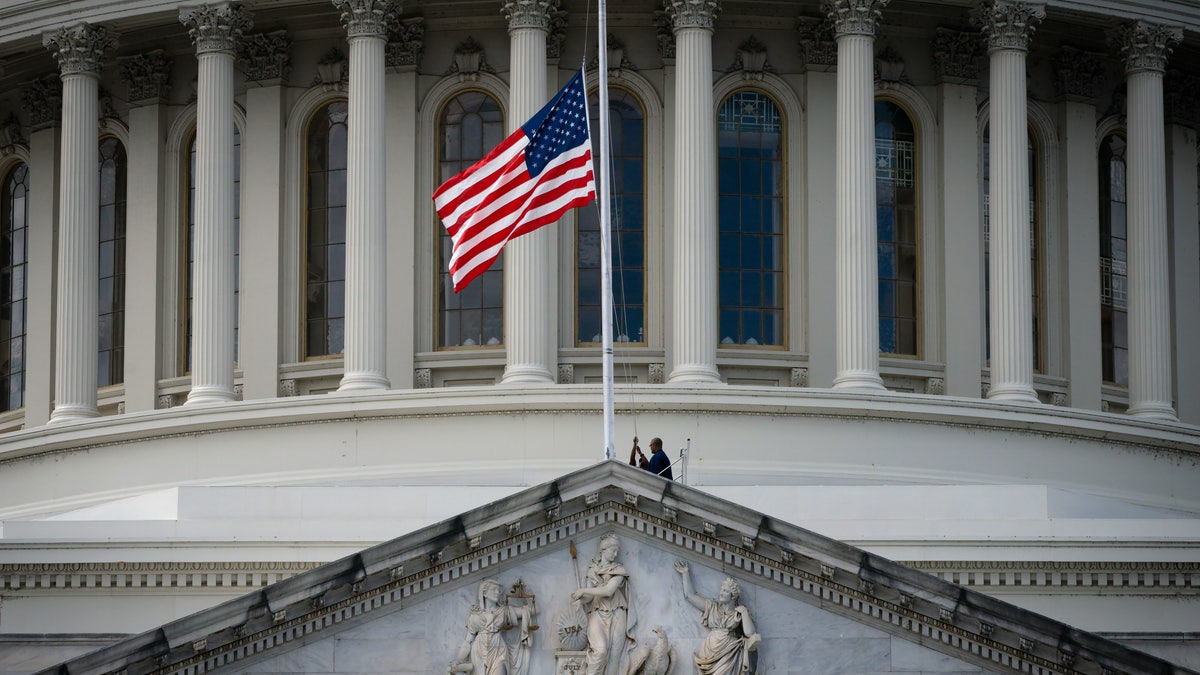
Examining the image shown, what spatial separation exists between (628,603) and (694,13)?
2255 centimetres

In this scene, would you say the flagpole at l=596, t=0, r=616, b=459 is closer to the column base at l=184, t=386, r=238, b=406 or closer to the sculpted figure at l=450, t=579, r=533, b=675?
the sculpted figure at l=450, t=579, r=533, b=675

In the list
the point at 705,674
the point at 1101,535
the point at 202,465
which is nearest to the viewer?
the point at 705,674

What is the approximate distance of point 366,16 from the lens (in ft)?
224

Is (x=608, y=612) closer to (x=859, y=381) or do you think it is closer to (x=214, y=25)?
(x=859, y=381)

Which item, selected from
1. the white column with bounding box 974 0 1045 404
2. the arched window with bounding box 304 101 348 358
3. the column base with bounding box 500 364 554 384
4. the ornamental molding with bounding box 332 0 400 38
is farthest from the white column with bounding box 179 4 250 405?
the white column with bounding box 974 0 1045 404

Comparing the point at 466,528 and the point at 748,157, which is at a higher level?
the point at 748,157

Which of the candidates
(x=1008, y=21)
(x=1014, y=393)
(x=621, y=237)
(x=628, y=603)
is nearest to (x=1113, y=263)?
(x=1014, y=393)

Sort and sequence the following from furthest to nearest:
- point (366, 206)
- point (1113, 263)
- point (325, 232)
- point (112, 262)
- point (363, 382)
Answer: point (112, 262)
point (1113, 263)
point (325, 232)
point (366, 206)
point (363, 382)

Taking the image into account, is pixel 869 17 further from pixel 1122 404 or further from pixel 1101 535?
pixel 1101 535

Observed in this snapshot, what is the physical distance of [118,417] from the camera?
2625 inches

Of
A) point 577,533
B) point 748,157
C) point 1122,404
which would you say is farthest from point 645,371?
point 577,533

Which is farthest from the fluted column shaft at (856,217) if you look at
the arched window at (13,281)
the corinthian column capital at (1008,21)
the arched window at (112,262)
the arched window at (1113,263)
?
the arched window at (13,281)

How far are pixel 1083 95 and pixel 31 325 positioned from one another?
23083mm

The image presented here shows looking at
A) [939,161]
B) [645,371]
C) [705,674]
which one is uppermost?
[939,161]
